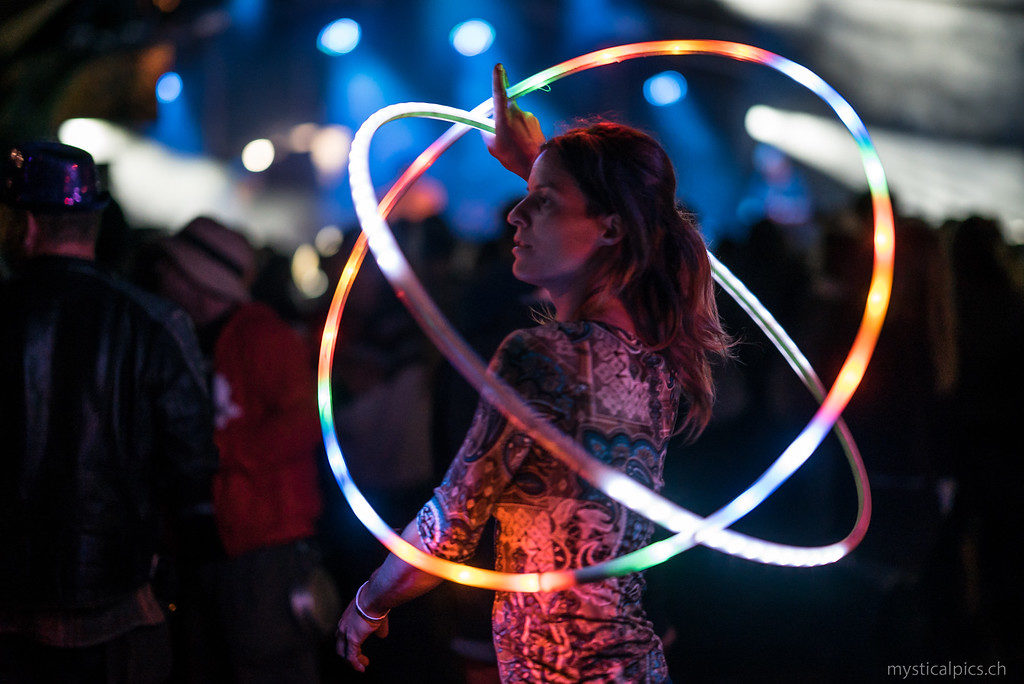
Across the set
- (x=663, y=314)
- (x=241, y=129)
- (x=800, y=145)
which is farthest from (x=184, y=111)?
(x=663, y=314)

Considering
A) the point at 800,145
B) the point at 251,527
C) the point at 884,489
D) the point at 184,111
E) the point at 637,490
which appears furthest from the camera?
the point at 184,111

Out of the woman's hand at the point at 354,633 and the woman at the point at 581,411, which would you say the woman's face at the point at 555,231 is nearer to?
the woman at the point at 581,411

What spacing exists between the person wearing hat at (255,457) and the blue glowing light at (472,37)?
11.0 metres

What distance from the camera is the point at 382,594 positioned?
1.80m

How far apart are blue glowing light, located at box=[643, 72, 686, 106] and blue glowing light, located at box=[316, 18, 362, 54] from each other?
16.8 ft

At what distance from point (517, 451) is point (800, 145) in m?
13.1

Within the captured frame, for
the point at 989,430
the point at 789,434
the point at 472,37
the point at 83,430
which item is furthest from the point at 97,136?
the point at 989,430

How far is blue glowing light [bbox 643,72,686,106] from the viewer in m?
13.6

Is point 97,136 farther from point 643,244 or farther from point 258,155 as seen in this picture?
point 643,244

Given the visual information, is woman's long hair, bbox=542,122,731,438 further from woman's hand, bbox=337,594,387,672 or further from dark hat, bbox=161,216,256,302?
dark hat, bbox=161,216,256,302

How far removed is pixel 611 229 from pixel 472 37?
43.5ft

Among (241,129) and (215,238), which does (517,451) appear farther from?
(241,129)

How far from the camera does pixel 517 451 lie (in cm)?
171

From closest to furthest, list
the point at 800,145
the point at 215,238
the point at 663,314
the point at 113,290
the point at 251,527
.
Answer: the point at 663,314 < the point at 113,290 < the point at 251,527 < the point at 215,238 < the point at 800,145
